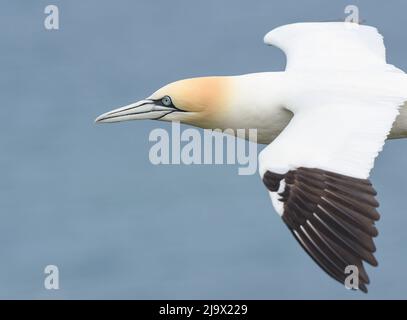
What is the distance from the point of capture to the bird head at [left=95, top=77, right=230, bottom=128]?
73.0ft

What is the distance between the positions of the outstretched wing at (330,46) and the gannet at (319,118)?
2 centimetres

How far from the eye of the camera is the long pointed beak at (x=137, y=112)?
22.5 metres

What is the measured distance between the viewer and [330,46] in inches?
949

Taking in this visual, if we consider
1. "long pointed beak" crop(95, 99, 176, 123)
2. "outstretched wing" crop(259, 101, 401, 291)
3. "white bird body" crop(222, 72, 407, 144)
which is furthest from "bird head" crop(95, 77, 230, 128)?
"outstretched wing" crop(259, 101, 401, 291)

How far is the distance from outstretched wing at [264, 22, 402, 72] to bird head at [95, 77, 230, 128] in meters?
1.37

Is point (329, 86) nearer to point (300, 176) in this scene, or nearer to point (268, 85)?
point (268, 85)

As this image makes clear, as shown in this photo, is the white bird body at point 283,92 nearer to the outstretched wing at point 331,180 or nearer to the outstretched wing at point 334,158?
the outstretched wing at point 334,158

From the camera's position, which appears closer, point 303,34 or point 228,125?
point 228,125

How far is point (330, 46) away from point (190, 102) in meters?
2.79

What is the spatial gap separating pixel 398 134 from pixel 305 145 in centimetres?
250

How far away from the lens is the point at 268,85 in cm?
2203

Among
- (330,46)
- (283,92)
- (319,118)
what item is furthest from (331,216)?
(330,46)

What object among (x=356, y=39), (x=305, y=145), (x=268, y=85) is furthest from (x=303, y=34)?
(x=305, y=145)

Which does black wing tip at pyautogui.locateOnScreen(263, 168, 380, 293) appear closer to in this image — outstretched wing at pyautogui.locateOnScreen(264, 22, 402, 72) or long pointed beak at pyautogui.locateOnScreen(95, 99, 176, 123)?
long pointed beak at pyautogui.locateOnScreen(95, 99, 176, 123)
